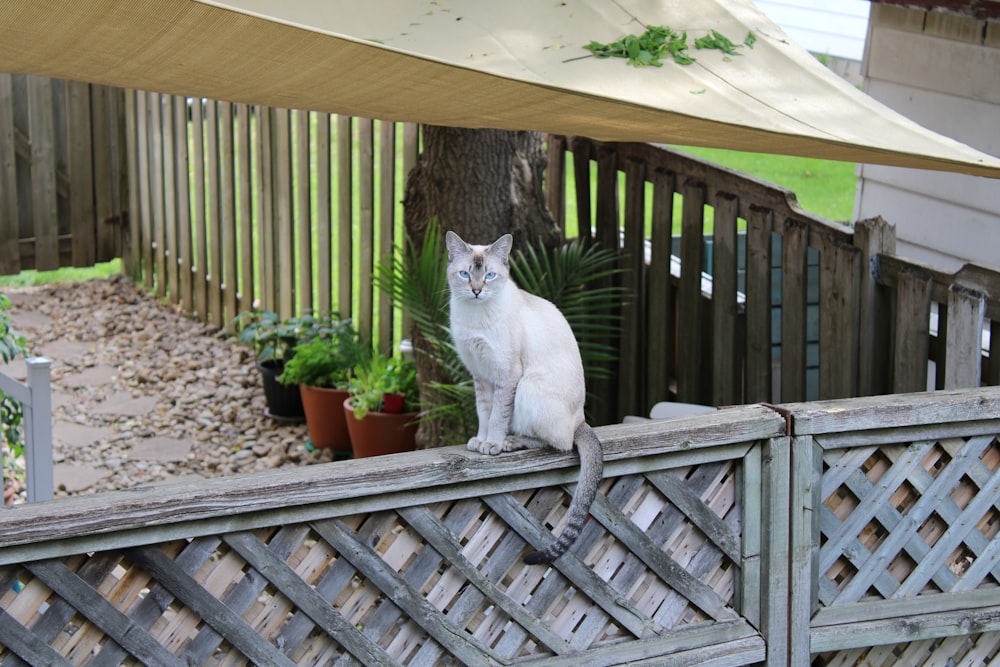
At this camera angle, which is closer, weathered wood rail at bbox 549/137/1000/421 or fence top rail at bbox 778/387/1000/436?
fence top rail at bbox 778/387/1000/436

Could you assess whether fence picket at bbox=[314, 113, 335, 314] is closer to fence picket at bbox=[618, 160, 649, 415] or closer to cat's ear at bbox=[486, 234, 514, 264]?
fence picket at bbox=[618, 160, 649, 415]

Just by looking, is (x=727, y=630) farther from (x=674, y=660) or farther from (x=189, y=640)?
(x=189, y=640)

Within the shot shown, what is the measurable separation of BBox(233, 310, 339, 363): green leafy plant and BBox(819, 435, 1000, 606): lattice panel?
11.3 feet

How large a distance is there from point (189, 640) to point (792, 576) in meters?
1.39

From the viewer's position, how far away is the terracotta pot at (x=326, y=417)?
5473mm

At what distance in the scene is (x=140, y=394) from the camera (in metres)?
6.27

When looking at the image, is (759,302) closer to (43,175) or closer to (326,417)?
(326,417)

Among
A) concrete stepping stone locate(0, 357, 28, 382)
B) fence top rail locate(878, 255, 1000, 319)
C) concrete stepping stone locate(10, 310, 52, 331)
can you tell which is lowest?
concrete stepping stone locate(0, 357, 28, 382)

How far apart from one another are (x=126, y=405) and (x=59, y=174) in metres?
2.48

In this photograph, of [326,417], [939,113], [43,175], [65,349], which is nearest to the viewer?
[939,113]

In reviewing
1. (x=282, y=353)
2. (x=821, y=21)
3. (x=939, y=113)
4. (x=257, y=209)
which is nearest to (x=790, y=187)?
(x=821, y=21)

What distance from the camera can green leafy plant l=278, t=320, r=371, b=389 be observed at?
555cm

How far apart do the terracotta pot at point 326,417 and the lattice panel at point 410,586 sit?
2.96 meters

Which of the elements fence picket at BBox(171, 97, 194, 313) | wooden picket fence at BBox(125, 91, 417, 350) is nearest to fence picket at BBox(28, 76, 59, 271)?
wooden picket fence at BBox(125, 91, 417, 350)
